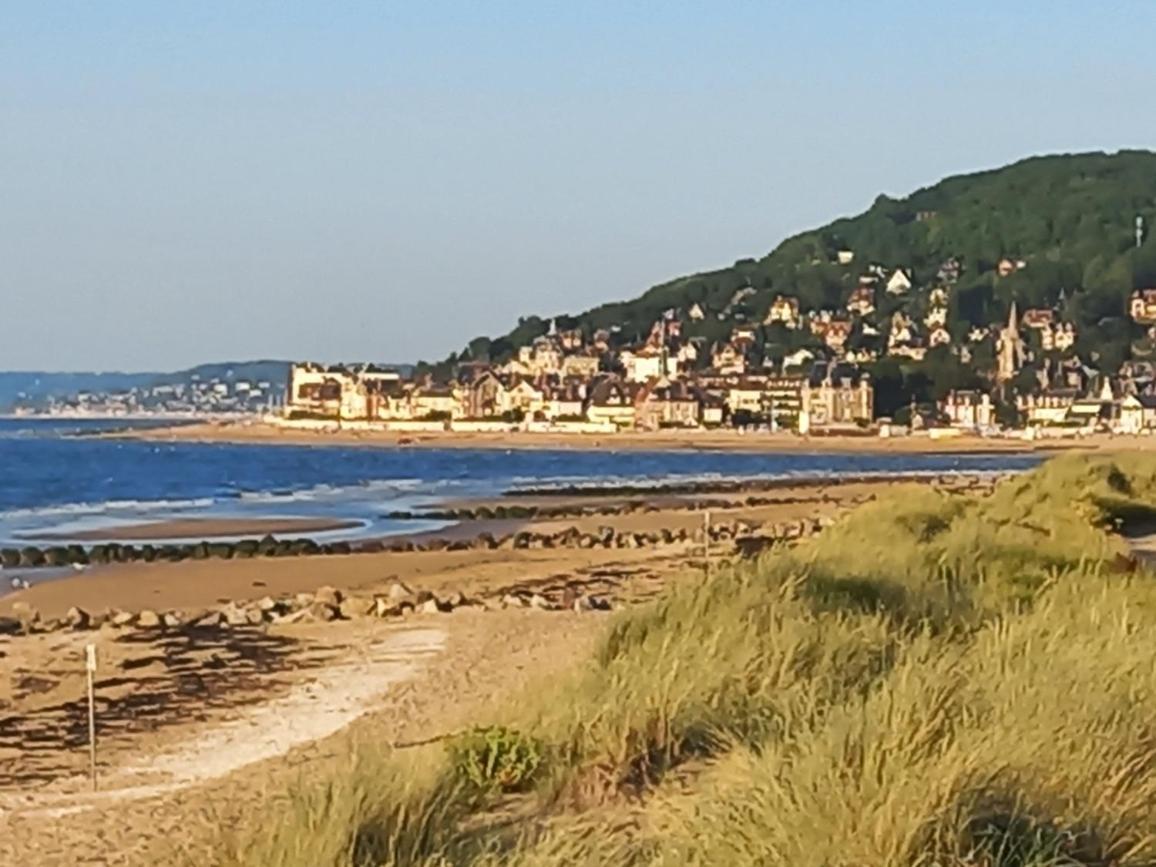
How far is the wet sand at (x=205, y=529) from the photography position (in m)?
37.9

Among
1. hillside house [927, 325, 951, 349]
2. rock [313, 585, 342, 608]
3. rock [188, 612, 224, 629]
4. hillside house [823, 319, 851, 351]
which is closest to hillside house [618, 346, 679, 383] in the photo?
hillside house [823, 319, 851, 351]

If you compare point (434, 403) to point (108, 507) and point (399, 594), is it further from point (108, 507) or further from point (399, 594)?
point (399, 594)

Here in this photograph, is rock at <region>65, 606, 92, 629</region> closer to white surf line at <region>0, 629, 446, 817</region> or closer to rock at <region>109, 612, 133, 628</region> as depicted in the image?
rock at <region>109, 612, 133, 628</region>

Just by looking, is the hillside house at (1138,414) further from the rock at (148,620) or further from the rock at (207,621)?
the rock at (148,620)

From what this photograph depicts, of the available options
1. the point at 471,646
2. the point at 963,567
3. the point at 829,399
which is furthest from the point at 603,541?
the point at 829,399

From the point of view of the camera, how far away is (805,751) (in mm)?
6246

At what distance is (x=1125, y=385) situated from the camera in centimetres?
13838

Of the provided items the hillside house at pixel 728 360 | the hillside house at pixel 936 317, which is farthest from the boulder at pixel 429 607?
the hillside house at pixel 936 317

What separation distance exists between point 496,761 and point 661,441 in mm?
119542

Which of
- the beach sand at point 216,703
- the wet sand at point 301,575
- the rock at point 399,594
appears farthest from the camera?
the wet sand at point 301,575

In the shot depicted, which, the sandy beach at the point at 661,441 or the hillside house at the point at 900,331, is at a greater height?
the hillside house at the point at 900,331

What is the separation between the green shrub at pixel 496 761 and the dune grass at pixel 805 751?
0.05 m

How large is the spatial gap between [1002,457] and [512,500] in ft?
159

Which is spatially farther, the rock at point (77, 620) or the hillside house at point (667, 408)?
the hillside house at point (667, 408)
